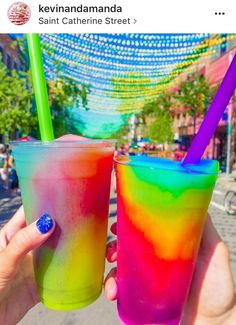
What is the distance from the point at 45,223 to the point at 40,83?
0.41 m

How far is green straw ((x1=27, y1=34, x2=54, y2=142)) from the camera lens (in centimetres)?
106

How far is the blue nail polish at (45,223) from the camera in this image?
0.97 metres

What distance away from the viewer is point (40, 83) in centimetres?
107

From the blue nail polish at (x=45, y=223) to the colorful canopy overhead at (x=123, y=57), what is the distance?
6993 mm

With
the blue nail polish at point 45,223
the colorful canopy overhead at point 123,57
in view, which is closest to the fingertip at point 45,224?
the blue nail polish at point 45,223

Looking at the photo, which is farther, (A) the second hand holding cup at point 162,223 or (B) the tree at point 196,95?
(B) the tree at point 196,95
